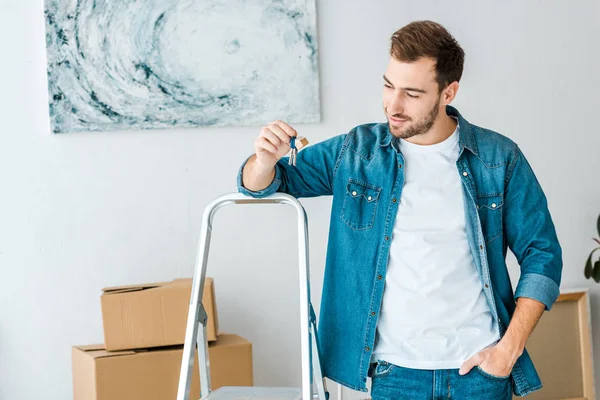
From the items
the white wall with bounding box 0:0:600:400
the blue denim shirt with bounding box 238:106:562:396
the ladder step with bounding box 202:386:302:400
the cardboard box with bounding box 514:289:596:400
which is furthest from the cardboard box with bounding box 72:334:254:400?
the cardboard box with bounding box 514:289:596:400

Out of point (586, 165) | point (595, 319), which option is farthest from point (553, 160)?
point (595, 319)

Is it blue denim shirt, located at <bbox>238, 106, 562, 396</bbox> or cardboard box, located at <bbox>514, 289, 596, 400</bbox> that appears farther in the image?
cardboard box, located at <bbox>514, 289, 596, 400</bbox>

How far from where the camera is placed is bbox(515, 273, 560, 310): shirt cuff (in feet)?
5.75

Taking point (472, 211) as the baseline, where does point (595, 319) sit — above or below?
below

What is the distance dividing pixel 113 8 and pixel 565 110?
1813 mm

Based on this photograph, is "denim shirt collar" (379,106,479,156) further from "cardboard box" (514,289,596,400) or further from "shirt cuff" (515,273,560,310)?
"cardboard box" (514,289,596,400)

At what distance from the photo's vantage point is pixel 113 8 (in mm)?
2672

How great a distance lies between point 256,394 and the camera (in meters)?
1.83

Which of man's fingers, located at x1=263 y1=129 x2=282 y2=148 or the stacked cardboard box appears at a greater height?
man's fingers, located at x1=263 y1=129 x2=282 y2=148

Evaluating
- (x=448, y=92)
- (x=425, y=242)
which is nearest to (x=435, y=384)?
(x=425, y=242)

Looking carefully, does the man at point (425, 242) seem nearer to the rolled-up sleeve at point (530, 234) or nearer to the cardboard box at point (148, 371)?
the rolled-up sleeve at point (530, 234)

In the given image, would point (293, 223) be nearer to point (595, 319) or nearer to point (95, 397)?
point (95, 397)

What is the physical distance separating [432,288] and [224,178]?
49.7 inches

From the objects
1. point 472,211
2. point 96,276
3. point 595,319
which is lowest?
point 595,319
